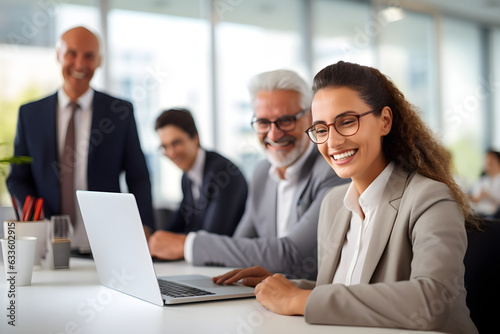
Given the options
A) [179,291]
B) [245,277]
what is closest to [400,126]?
[245,277]

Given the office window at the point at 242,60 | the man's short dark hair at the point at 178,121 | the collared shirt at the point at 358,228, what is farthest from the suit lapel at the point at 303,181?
the office window at the point at 242,60

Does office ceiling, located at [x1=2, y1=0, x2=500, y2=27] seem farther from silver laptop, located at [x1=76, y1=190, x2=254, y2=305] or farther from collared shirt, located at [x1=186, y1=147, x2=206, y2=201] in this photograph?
silver laptop, located at [x1=76, y1=190, x2=254, y2=305]

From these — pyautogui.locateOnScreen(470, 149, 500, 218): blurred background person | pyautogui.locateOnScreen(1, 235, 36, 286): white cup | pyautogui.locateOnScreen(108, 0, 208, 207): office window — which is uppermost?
pyautogui.locateOnScreen(108, 0, 208, 207): office window

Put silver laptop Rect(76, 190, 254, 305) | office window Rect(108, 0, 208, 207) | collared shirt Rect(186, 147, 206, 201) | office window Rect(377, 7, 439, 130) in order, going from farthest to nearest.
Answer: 1. office window Rect(377, 7, 439, 130)
2. office window Rect(108, 0, 208, 207)
3. collared shirt Rect(186, 147, 206, 201)
4. silver laptop Rect(76, 190, 254, 305)

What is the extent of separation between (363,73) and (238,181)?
172 cm

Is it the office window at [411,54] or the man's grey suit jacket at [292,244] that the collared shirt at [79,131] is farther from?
the office window at [411,54]

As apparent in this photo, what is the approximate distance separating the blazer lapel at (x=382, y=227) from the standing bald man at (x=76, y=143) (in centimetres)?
150

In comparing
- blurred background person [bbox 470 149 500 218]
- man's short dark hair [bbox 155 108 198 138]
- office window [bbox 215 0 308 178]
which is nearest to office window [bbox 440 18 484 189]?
blurred background person [bbox 470 149 500 218]

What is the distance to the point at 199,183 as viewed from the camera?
11.1ft

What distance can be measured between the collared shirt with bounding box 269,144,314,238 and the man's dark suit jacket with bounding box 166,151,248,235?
67cm

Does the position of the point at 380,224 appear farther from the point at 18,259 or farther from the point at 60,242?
the point at 60,242

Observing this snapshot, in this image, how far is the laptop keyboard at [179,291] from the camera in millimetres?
1533

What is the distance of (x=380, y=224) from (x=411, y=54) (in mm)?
7870

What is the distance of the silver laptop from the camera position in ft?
4.68
